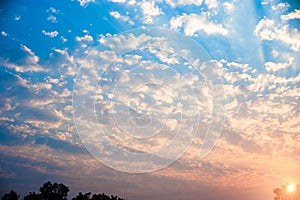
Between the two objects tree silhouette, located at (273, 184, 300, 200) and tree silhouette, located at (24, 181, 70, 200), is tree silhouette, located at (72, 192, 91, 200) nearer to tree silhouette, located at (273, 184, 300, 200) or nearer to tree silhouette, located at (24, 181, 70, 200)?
tree silhouette, located at (24, 181, 70, 200)

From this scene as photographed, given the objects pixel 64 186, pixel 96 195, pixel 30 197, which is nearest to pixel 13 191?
pixel 30 197

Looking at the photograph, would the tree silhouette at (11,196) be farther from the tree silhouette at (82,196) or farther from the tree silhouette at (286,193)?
the tree silhouette at (286,193)

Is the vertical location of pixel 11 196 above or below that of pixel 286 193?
below

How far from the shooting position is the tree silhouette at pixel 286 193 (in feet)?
341

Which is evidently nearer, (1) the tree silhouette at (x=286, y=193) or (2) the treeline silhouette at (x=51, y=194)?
(2) the treeline silhouette at (x=51, y=194)

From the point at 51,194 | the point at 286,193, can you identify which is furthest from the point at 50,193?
the point at 286,193

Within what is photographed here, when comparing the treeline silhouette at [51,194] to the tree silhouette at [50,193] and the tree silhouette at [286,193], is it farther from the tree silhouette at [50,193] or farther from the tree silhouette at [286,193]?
the tree silhouette at [286,193]

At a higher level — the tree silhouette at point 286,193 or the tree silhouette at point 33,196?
the tree silhouette at point 286,193

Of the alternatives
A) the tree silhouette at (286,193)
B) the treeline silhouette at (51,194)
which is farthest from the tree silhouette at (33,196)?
the tree silhouette at (286,193)

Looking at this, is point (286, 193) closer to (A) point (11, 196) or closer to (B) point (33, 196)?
(B) point (33, 196)

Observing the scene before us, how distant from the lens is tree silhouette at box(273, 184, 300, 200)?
341 ft

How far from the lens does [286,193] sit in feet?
349

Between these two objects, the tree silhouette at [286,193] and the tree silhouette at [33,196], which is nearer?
the tree silhouette at [33,196]

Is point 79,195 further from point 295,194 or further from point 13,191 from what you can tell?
point 295,194
